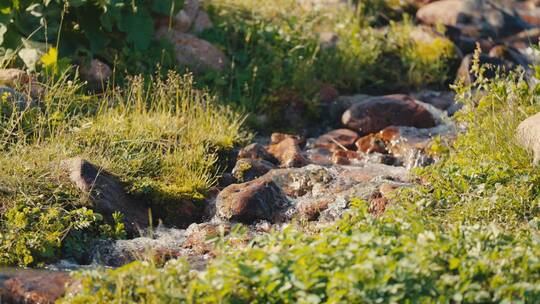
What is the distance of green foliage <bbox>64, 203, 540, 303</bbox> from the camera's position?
4.74m

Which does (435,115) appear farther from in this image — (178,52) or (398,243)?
(398,243)

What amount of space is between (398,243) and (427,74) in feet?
23.7

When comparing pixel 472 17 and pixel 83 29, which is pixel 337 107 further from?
pixel 472 17

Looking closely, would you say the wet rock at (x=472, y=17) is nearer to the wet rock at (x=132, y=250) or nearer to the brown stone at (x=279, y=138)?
the brown stone at (x=279, y=138)

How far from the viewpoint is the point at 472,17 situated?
46.1 feet

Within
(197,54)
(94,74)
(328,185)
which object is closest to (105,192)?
(328,185)

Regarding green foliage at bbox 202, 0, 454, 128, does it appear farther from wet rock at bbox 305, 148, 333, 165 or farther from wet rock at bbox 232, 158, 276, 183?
wet rock at bbox 232, 158, 276, 183

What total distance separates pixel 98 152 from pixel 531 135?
3.67 meters

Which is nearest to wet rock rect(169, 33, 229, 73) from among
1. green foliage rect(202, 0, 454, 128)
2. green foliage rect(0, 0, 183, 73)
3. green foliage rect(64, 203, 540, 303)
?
green foliage rect(202, 0, 454, 128)

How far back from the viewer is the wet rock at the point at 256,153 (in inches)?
357

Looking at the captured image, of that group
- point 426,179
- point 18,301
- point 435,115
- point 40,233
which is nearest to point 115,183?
point 40,233

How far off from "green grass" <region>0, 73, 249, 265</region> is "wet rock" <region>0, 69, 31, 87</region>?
1.23 ft

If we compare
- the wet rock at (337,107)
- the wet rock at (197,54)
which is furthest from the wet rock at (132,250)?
the wet rock at (337,107)

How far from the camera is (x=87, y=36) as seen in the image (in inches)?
379
